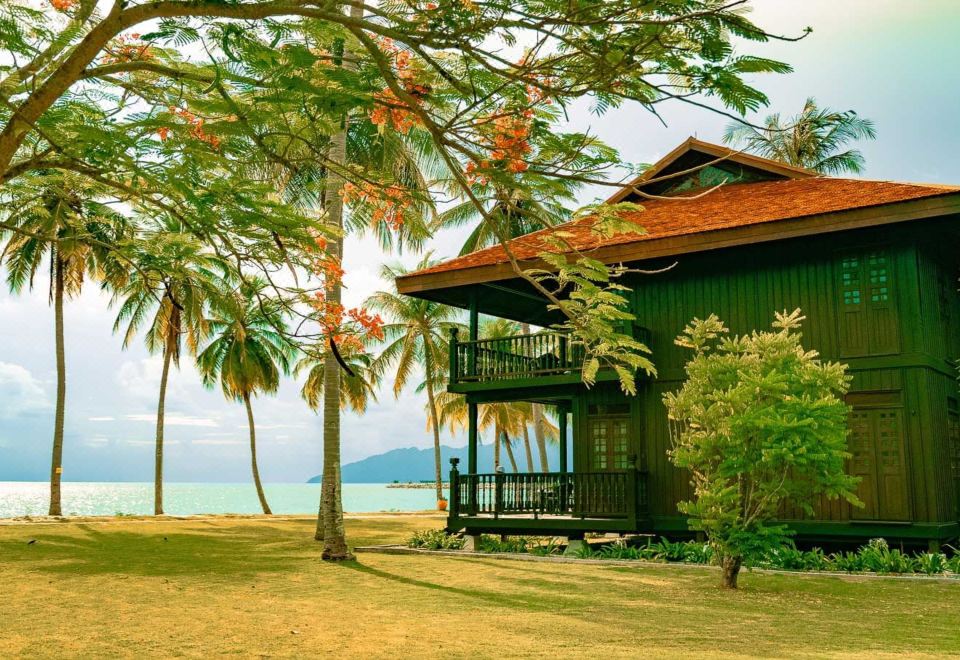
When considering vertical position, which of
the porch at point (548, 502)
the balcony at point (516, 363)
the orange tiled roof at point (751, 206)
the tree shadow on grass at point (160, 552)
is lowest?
the tree shadow on grass at point (160, 552)

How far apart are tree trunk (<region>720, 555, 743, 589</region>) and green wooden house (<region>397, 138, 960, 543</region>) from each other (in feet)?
12.9

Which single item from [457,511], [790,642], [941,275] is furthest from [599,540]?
[790,642]

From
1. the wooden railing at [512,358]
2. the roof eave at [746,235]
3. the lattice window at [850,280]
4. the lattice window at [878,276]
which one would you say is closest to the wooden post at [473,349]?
the wooden railing at [512,358]

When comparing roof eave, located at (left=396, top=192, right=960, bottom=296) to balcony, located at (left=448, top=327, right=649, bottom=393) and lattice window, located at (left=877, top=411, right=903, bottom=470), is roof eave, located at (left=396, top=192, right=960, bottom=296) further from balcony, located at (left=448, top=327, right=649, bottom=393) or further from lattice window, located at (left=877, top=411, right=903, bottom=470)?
lattice window, located at (left=877, top=411, right=903, bottom=470)

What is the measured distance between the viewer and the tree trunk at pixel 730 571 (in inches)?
454

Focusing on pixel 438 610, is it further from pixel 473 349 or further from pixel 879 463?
pixel 473 349

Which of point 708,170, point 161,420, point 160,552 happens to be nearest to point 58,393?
point 161,420

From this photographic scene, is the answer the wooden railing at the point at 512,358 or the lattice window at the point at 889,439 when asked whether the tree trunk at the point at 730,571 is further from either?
the wooden railing at the point at 512,358

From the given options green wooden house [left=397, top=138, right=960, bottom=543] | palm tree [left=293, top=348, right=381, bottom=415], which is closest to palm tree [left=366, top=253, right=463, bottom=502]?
palm tree [left=293, top=348, right=381, bottom=415]

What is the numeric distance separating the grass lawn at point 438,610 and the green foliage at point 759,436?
0.86 meters

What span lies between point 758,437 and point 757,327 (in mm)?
5576

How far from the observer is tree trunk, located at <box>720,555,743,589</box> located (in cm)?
1154

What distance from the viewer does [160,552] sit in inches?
682

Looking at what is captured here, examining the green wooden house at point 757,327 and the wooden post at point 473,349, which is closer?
the green wooden house at point 757,327
